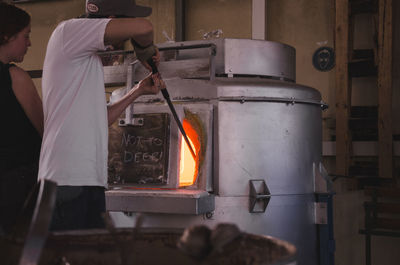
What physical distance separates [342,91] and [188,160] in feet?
7.08

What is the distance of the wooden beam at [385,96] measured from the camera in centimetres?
399

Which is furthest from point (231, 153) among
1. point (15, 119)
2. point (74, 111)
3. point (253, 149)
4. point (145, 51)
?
point (15, 119)

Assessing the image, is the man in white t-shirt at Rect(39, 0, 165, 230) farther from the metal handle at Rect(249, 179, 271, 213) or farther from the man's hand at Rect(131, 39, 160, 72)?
the metal handle at Rect(249, 179, 271, 213)

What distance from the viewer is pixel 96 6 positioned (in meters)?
1.90

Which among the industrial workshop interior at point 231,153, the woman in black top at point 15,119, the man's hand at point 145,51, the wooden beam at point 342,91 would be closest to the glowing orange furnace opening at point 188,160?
the industrial workshop interior at point 231,153

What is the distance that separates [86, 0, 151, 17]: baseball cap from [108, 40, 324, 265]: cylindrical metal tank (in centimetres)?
63

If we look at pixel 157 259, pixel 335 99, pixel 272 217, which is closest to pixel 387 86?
pixel 335 99

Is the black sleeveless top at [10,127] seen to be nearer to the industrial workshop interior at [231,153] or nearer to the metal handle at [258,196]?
the industrial workshop interior at [231,153]

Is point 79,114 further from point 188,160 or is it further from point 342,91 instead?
point 342,91

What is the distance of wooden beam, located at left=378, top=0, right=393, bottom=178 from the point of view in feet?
13.1

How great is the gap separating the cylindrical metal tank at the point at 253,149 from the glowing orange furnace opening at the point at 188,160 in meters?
0.07

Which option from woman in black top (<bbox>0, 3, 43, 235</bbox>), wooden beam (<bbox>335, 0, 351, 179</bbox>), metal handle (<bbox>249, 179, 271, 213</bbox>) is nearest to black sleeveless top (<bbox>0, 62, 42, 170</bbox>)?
woman in black top (<bbox>0, 3, 43, 235</bbox>)

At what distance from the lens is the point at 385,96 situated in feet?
13.1

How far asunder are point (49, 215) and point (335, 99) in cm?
381
